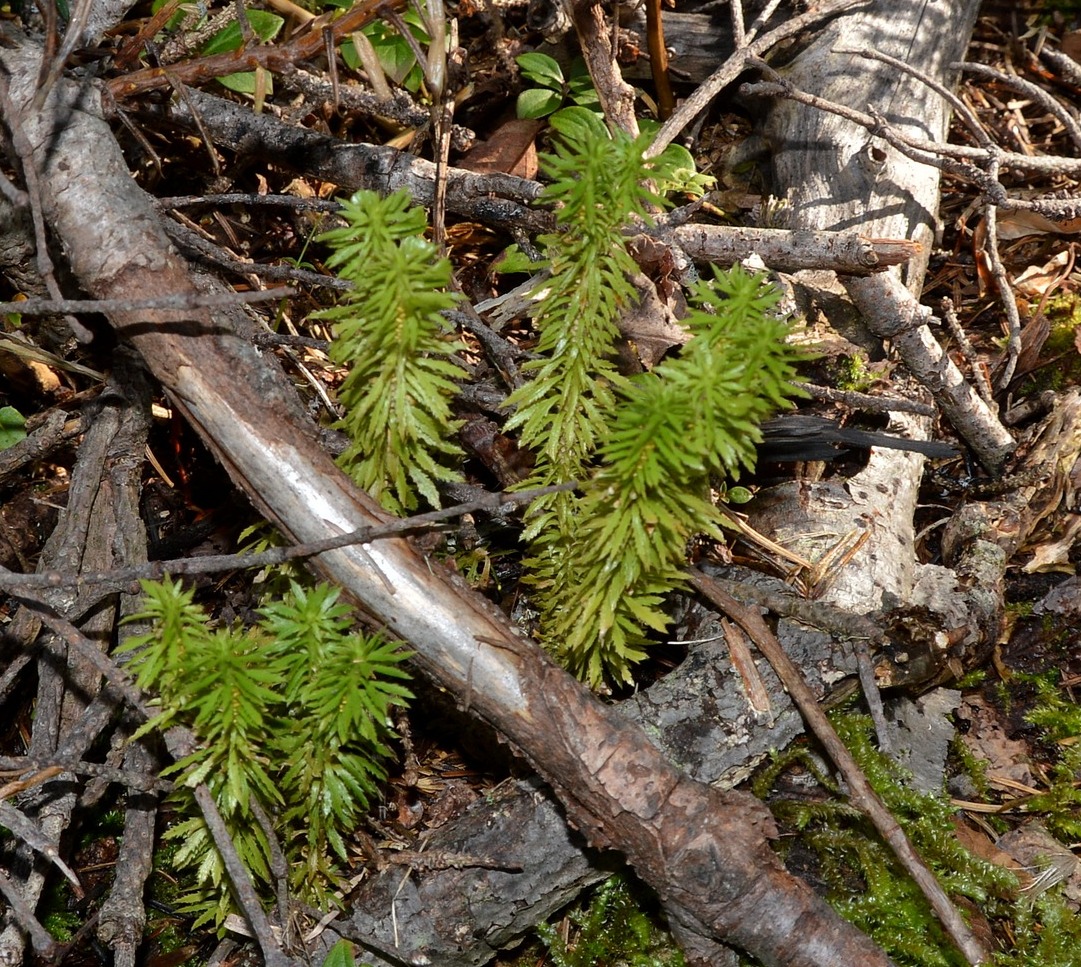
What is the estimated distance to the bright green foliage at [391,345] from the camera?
172cm

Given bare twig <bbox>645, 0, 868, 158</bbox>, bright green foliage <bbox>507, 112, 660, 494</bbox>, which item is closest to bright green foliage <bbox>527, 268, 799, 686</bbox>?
bright green foliage <bbox>507, 112, 660, 494</bbox>

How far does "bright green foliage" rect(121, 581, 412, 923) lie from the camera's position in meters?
1.72

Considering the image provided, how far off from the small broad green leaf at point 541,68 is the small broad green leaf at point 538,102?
0.03 m

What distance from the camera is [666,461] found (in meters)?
1.75

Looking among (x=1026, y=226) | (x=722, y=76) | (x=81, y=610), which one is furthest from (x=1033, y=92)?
(x=81, y=610)

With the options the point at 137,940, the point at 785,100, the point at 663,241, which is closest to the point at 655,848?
the point at 137,940

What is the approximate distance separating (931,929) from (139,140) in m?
2.76

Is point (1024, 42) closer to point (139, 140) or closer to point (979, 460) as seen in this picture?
point (979, 460)

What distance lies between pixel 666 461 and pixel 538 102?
69.2 inches

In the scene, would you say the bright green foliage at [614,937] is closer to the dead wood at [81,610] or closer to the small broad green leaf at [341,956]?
the small broad green leaf at [341,956]

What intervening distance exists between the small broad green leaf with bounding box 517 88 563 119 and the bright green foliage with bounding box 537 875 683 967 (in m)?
2.31

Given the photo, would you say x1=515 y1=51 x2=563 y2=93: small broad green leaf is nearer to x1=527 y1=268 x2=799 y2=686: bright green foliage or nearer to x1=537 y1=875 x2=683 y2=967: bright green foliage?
x1=527 y1=268 x2=799 y2=686: bright green foliage

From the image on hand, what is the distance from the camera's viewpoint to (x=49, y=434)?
2.50 m

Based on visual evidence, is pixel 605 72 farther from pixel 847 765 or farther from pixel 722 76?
pixel 847 765
